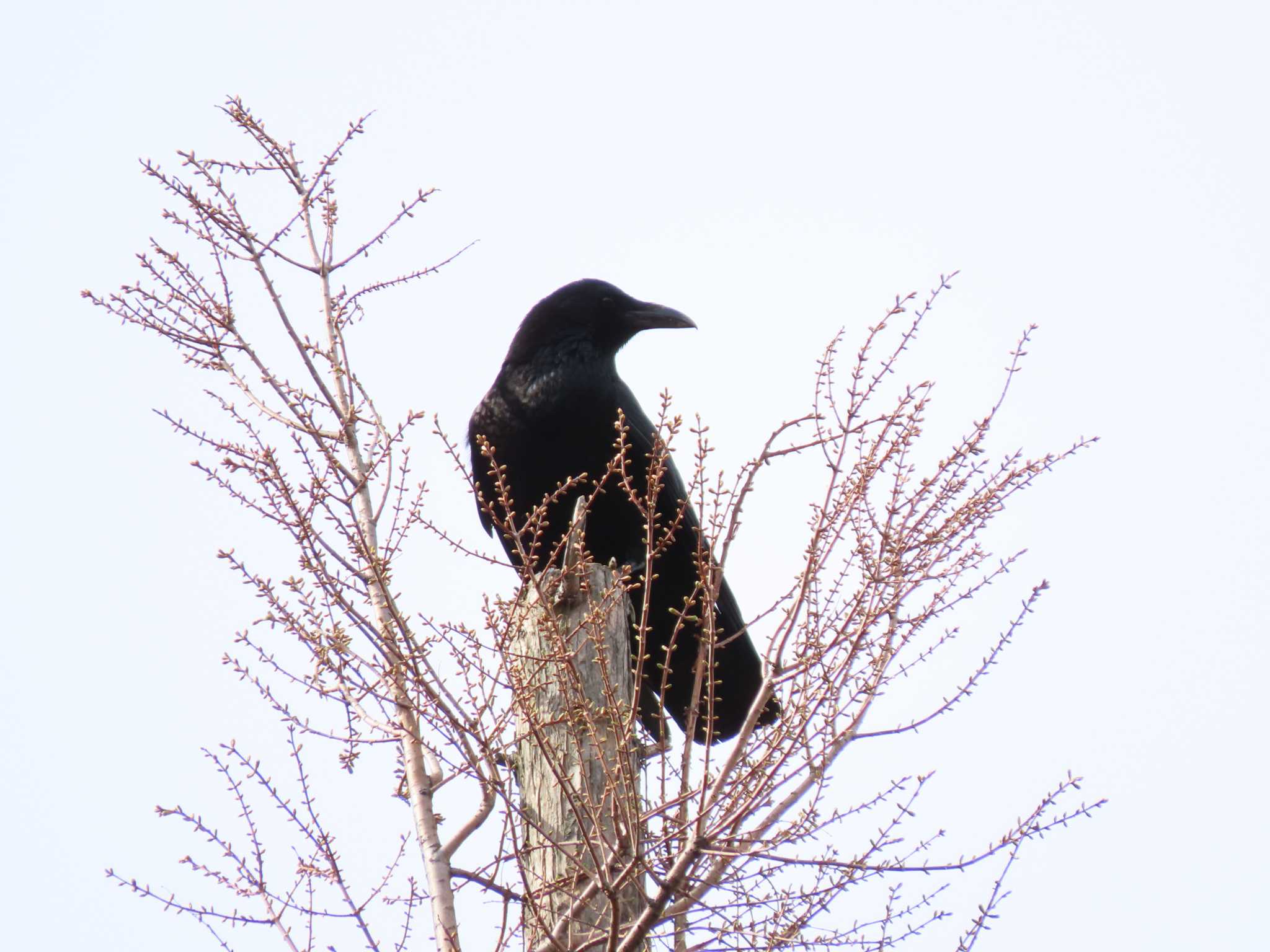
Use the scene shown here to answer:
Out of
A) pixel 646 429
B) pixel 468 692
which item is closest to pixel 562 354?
pixel 646 429

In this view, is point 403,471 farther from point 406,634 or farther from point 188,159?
point 188,159

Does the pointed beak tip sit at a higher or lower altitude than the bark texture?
higher

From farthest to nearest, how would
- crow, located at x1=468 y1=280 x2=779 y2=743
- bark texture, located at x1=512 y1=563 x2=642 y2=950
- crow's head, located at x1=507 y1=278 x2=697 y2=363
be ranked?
crow's head, located at x1=507 y1=278 x2=697 y2=363, crow, located at x1=468 y1=280 x2=779 y2=743, bark texture, located at x1=512 y1=563 x2=642 y2=950

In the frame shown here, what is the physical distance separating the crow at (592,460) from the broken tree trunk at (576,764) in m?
1.16

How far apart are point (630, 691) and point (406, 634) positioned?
1.09 metres

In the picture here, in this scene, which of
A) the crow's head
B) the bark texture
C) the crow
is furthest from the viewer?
the crow's head

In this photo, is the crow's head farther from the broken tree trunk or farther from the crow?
the broken tree trunk

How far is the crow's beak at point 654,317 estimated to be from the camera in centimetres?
623

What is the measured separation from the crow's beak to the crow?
0.08 m

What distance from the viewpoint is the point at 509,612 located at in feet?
10.3

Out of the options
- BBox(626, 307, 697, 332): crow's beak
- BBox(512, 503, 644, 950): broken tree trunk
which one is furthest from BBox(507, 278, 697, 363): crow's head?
BBox(512, 503, 644, 950): broken tree trunk

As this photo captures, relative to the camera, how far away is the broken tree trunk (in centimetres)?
279

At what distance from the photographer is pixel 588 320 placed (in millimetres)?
6086

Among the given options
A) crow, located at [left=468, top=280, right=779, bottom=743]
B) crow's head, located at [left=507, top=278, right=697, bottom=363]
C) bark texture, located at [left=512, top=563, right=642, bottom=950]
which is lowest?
bark texture, located at [left=512, top=563, right=642, bottom=950]
